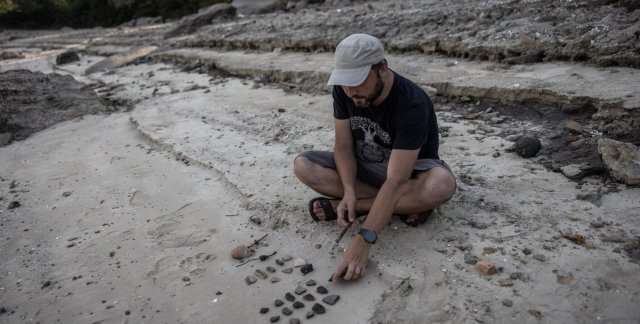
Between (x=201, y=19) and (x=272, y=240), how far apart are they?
12539 millimetres

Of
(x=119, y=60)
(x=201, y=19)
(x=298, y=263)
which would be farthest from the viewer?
(x=201, y=19)

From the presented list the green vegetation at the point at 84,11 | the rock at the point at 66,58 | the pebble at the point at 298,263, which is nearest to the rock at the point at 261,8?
the rock at the point at 66,58

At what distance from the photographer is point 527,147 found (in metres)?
3.14

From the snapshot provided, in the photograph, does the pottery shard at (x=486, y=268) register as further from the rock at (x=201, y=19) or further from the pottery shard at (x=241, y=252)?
the rock at (x=201, y=19)

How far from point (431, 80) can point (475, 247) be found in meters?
2.84

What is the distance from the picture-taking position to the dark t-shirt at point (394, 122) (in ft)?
7.18

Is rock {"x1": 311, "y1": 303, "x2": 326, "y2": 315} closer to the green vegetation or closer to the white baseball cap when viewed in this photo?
the white baseball cap

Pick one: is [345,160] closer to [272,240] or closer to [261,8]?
[272,240]

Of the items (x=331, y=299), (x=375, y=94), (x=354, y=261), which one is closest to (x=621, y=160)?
(x=375, y=94)

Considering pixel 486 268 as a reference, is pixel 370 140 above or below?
above

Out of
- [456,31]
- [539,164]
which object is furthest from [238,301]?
[456,31]

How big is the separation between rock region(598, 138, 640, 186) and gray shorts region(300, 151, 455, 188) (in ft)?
3.50

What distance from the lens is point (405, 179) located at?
2.21 meters

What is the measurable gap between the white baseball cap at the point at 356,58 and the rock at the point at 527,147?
158 centimetres
